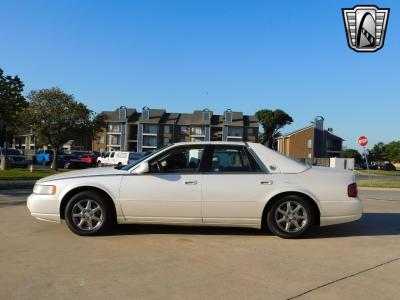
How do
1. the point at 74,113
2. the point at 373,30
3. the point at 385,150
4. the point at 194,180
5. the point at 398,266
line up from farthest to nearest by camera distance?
the point at 385,150
the point at 74,113
the point at 373,30
the point at 194,180
the point at 398,266

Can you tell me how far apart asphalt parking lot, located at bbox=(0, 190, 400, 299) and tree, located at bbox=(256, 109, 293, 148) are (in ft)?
328

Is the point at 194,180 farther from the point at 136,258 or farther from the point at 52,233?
the point at 52,233

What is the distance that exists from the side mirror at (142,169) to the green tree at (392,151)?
11700cm

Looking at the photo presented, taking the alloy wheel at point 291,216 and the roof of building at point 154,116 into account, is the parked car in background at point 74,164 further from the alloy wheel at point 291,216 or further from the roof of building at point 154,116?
the roof of building at point 154,116

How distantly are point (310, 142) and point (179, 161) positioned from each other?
81.1 metres

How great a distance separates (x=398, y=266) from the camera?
18.5ft

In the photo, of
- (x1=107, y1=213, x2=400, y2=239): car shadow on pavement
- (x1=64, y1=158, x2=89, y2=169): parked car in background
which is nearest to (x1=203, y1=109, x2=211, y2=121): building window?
(x1=64, y1=158, x2=89, y2=169): parked car in background

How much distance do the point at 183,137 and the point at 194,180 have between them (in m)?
86.3

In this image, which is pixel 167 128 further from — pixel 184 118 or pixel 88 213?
pixel 88 213

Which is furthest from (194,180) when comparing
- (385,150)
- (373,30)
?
(385,150)

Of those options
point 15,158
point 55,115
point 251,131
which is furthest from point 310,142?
point 55,115

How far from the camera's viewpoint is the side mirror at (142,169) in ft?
23.0

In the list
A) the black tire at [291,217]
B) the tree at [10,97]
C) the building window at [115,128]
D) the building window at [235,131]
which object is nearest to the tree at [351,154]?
the building window at [235,131]

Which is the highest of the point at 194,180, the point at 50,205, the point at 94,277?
the point at 194,180
